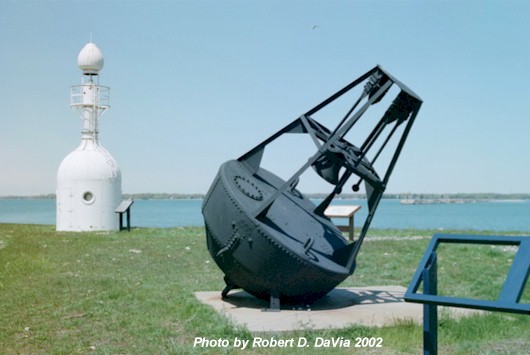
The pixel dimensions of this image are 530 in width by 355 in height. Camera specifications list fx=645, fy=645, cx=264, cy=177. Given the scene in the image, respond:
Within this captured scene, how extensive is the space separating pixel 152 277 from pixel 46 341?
532 cm

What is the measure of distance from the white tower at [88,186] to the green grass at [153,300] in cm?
890

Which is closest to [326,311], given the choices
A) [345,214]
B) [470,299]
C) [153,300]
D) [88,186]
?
[153,300]

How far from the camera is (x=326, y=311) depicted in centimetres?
920

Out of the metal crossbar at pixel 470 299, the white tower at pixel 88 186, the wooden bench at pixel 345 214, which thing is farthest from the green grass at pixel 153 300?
the white tower at pixel 88 186

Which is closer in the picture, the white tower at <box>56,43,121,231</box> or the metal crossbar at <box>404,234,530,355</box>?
the metal crossbar at <box>404,234,530,355</box>

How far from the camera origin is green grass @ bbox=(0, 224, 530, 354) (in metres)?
7.39

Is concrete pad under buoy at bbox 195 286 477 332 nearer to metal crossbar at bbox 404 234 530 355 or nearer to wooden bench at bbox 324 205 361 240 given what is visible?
metal crossbar at bbox 404 234 530 355

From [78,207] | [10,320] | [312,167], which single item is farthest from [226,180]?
[78,207]

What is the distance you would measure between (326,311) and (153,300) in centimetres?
273

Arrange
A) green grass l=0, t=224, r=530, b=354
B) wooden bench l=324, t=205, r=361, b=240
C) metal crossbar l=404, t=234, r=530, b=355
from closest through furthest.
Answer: metal crossbar l=404, t=234, r=530, b=355 < green grass l=0, t=224, r=530, b=354 < wooden bench l=324, t=205, r=361, b=240

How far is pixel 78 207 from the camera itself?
2822 centimetres

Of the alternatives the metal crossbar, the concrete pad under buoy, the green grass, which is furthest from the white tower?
the metal crossbar

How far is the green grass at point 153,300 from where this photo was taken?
24.2 feet

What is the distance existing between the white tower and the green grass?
29.2 feet
